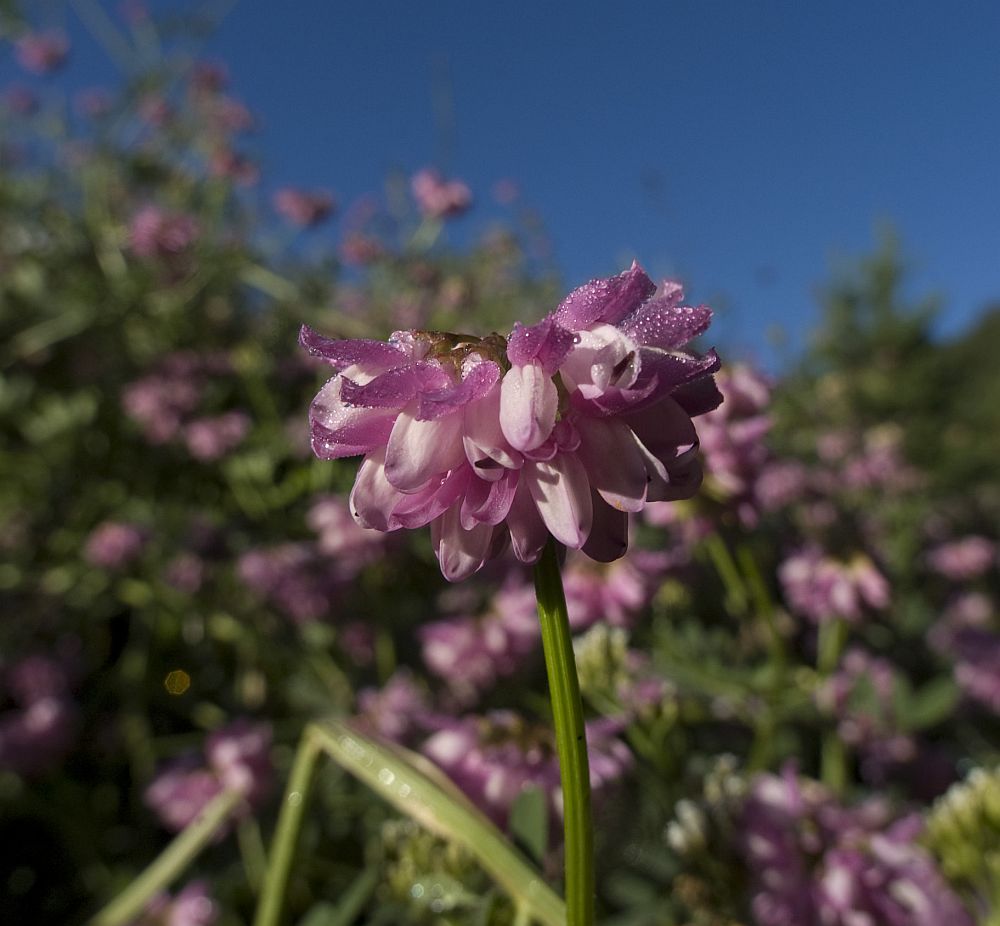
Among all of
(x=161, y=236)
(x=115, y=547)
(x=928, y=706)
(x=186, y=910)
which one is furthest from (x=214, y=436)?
(x=928, y=706)

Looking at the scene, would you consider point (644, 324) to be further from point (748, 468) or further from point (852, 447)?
point (852, 447)

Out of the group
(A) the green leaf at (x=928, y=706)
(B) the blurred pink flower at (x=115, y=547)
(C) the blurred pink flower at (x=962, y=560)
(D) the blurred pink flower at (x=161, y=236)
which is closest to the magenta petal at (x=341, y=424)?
(A) the green leaf at (x=928, y=706)

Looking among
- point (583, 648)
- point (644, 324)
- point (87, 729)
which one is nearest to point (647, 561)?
point (583, 648)

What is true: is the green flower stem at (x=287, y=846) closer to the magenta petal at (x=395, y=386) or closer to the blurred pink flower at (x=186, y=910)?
the magenta petal at (x=395, y=386)

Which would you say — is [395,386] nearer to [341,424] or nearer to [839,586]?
[341,424]

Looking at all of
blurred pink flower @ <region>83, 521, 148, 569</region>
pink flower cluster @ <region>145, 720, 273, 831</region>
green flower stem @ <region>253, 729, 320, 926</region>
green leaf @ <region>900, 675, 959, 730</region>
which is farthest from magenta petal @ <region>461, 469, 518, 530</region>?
blurred pink flower @ <region>83, 521, 148, 569</region>

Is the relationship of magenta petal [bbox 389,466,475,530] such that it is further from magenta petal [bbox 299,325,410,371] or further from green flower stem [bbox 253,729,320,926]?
green flower stem [bbox 253,729,320,926]
